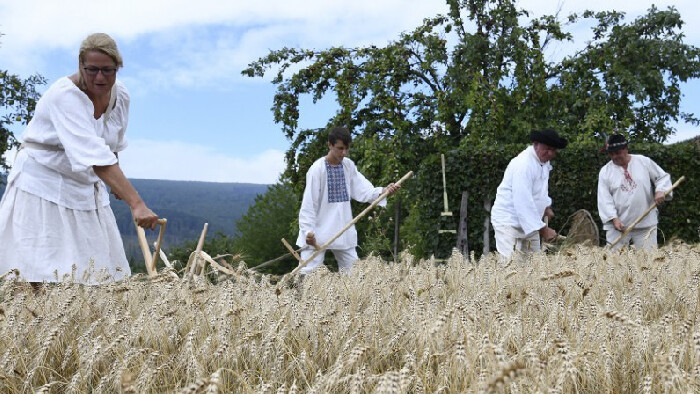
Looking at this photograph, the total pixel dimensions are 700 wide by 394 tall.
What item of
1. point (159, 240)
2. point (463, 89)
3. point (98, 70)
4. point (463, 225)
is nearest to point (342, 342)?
point (159, 240)

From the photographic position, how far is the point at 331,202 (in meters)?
6.32

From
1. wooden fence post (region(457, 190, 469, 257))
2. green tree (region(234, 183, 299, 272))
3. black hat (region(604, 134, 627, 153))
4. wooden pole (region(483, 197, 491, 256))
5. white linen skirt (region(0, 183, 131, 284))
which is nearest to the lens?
white linen skirt (region(0, 183, 131, 284))

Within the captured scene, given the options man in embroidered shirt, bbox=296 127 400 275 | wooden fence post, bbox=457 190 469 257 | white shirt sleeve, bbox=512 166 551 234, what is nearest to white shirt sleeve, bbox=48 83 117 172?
man in embroidered shirt, bbox=296 127 400 275

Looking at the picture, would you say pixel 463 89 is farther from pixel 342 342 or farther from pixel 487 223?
pixel 342 342

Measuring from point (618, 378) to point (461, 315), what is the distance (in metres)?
0.62

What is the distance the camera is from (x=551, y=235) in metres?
6.15

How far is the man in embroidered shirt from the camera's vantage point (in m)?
6.17

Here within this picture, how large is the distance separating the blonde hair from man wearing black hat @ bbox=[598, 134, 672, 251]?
576cm

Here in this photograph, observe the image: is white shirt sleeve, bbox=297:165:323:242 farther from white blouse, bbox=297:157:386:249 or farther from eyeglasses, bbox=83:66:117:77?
eyeglasses, bbox=83:66:117:77

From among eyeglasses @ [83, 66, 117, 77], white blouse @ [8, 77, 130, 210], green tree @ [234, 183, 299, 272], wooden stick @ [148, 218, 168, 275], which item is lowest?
green tree @ [234, 183, 299, 272]

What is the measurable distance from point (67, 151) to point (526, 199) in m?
4.11

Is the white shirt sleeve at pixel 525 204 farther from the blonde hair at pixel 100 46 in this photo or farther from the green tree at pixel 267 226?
the green tree at pixel 267 226

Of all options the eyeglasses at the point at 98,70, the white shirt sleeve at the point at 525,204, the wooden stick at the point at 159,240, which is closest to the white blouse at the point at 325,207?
the white shirt sleeve at the point at 525,204

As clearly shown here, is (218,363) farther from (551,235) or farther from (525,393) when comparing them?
(551,235)
